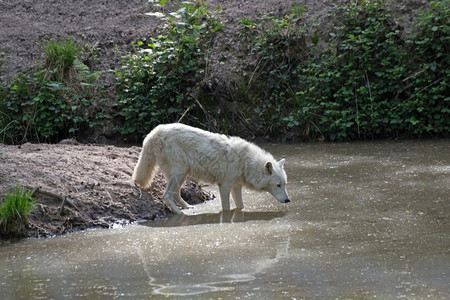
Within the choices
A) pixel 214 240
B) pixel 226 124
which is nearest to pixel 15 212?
pixel 214 240

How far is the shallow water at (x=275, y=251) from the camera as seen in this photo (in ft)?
17.4

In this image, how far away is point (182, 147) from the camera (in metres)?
9.21

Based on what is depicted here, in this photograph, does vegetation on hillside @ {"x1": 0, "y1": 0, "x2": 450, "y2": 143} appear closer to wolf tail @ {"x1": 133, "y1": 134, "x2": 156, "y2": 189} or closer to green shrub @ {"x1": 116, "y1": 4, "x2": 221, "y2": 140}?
green shrub @ {"x1": 116, "y1": 4, "x2": 221, "y2": 140}

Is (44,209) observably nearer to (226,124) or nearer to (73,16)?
(226,124)

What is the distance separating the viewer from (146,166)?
30.1 feet

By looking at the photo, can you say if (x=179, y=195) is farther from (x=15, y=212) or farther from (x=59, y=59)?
(x=59, y=59)

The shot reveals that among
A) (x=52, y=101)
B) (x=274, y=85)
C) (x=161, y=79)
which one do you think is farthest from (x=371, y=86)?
(x=52, y=101)

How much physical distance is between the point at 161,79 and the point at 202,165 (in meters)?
6.89

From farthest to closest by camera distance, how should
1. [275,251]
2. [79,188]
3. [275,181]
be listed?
1. [275,181]
2. [79,188]
3. [275,251]

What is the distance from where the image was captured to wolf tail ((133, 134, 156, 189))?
361 inches

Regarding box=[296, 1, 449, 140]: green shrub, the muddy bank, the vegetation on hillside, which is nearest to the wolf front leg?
the muddy bank

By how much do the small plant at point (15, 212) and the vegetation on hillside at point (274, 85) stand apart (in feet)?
26.3

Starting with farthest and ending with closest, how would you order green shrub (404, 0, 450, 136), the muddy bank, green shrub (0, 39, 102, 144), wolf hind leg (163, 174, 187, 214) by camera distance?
1. green shrub (0, 39, 102, 144)
2. green shrub (404, 0, 450, 136)
3. wolf hind leg (163, 174, 187, 214)
4. the muddy bank

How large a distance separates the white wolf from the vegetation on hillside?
5673 mm
